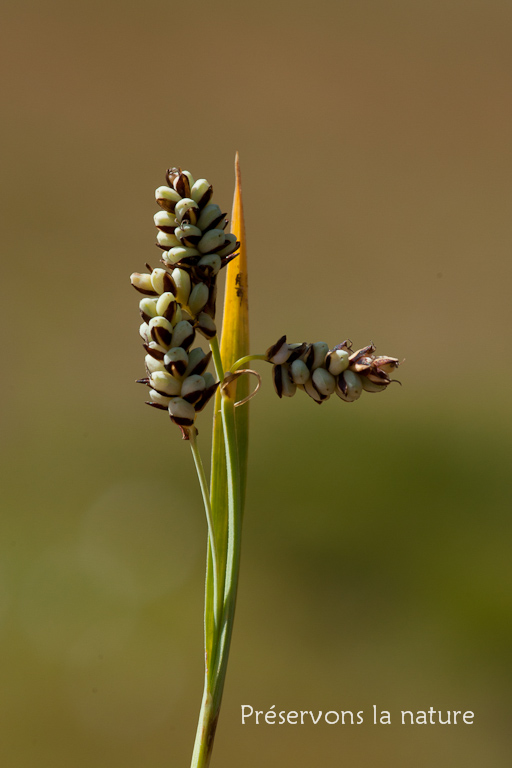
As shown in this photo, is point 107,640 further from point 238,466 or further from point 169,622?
point 238,466

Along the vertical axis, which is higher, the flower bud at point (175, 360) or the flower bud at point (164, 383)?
the flower bud at point (175, 360)

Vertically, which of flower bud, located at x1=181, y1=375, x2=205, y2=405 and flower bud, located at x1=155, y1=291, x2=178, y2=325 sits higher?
flower bud, located at x1=155, y1=291, x2=178, y2=325

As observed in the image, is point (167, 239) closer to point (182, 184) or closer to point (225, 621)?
point (182, 184)

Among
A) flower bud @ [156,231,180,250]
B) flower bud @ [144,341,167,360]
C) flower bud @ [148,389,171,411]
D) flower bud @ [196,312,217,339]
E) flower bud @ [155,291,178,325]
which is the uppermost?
flower bud @ [156,231,180,250]

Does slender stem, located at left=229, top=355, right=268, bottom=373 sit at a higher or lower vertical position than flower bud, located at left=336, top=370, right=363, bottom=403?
higher

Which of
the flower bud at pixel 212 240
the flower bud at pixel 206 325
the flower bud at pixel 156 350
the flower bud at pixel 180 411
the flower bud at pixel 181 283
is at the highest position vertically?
the flower bud at pixel 212 240
